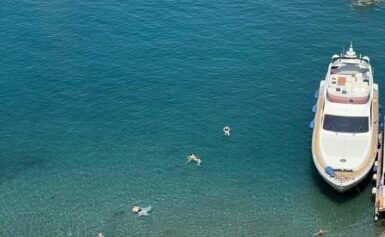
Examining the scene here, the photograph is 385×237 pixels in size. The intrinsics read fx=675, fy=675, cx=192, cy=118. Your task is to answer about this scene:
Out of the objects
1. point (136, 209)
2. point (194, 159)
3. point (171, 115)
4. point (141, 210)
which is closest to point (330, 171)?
point (194, 159)

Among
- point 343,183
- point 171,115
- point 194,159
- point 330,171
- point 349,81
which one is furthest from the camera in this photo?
point 171,115

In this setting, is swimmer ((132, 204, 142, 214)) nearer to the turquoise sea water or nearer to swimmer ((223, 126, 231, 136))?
the turquoise sea water

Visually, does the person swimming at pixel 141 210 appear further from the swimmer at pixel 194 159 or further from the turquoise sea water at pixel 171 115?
the swimmer at pixel 194 159

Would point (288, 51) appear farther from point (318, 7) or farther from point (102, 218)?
point (102, 218)

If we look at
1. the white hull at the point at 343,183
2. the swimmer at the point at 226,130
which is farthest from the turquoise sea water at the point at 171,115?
the white hull at the point at 343,183

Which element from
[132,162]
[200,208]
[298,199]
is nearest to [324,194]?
[298,199]

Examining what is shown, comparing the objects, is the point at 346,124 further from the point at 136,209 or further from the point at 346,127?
the point at 136,209

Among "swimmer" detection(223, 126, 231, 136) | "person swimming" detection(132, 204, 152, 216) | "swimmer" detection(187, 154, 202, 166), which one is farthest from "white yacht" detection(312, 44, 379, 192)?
"person swimming" detection(132, 204, 152, 216)
